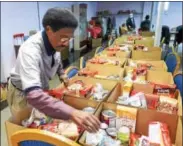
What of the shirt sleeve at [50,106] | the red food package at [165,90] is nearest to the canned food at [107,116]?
the shirt sleeve at [50,106]

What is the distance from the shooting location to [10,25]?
3.52 meters

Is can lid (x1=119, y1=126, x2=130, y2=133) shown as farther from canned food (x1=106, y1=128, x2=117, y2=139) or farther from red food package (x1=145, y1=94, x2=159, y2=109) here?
red food package (x1=145, y1=94, x2=159, y2=109)

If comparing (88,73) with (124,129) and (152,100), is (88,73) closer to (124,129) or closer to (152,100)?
(152,100)

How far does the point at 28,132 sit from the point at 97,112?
1.56 ft

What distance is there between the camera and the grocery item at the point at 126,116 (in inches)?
47.0

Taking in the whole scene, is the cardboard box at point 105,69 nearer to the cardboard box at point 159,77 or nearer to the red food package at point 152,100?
the cardboard box at point 159,77

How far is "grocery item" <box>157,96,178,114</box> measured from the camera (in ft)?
4.24

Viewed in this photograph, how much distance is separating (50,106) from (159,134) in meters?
0.63

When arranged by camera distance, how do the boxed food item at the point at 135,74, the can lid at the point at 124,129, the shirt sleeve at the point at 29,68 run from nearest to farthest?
the shirt sleeve at the point at 29,68 → the can lid at the point at 124,129 → the boxed food item at the point at 135,74

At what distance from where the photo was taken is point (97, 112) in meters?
1.22

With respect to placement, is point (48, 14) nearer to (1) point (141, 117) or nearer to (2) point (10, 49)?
(1) point (141, 117)

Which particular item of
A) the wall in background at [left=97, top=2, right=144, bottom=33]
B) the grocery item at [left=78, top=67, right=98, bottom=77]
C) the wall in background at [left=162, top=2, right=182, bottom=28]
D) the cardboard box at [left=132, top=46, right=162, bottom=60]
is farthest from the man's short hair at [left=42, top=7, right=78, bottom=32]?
the wall in background at [left=97, top=2, right=144, bottom=33]

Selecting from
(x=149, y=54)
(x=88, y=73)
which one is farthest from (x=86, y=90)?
(x=149, y=54)

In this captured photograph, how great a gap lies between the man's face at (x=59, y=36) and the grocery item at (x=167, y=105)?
2.52 ft
